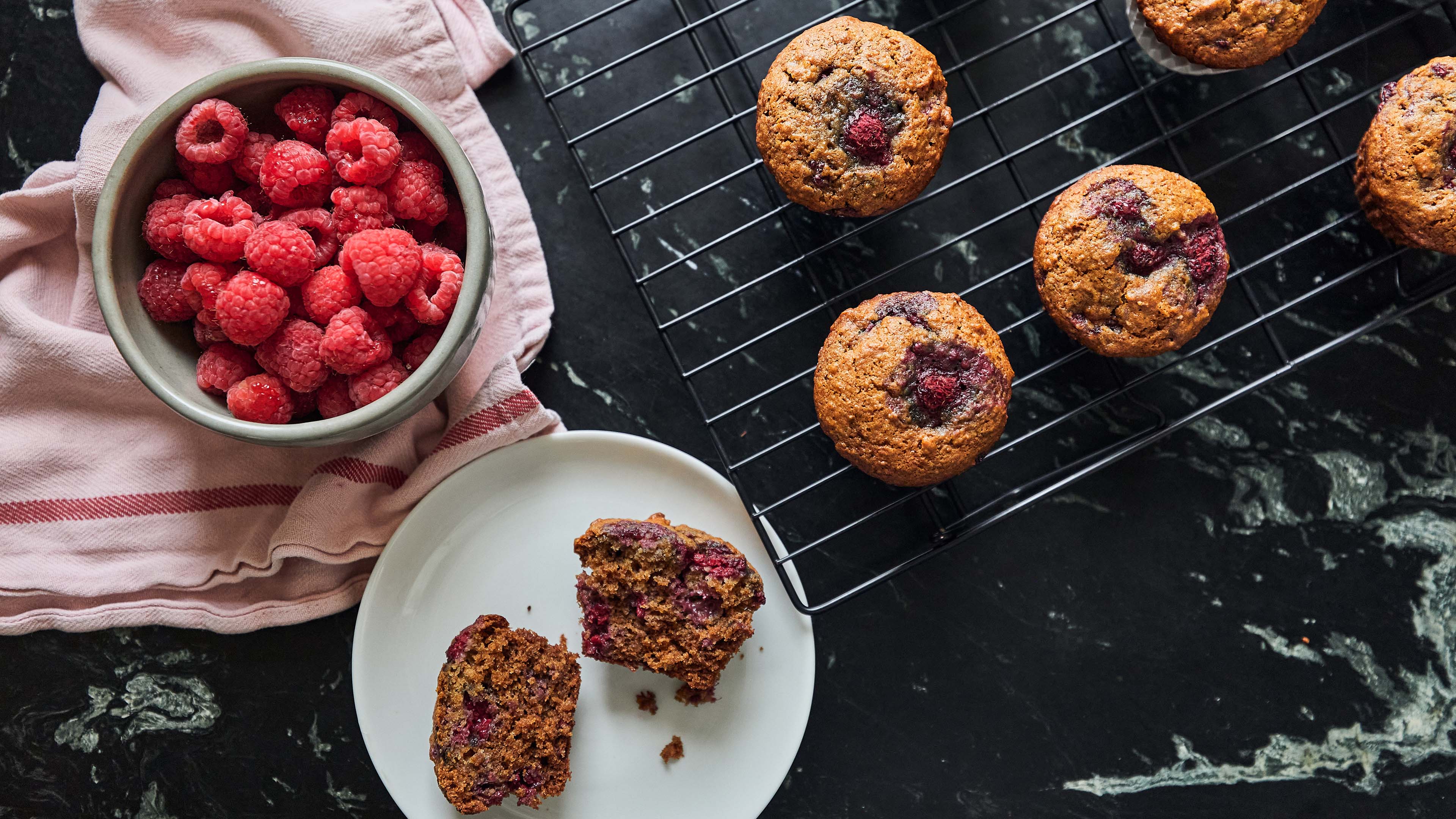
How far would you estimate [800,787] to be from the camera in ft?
7.45

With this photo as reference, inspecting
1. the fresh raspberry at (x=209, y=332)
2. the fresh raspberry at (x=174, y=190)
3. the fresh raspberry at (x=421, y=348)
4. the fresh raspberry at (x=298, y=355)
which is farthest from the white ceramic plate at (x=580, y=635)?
the fresh raspberry at (x=174, y=190)

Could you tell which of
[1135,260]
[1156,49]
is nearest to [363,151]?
[1135,260]

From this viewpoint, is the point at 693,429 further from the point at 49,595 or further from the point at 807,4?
the point at 49,595

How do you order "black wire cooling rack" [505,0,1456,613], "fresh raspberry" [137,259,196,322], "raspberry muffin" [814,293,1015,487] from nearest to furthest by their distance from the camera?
1. "fresh raspberry" [137,259,196,322]
2. "raspberry muffin" [814,293,1015,487]
3. "black wire cooling rack" [505,0,1456,613]

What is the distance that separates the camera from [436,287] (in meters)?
1.75

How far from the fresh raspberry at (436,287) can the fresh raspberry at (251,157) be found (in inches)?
14.0

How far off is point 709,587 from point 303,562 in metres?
1.01

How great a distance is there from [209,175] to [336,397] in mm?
494

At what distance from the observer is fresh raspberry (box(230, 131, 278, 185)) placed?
68.2 inches

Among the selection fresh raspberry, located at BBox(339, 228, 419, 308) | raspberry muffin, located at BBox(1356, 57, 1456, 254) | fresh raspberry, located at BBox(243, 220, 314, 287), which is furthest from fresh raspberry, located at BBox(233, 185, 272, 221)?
raspberry muffin, located at BBox(1356, 57, 1456, 254)

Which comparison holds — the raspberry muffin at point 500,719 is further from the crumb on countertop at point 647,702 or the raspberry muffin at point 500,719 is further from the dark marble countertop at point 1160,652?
the dark marble countertop at point 1160,652

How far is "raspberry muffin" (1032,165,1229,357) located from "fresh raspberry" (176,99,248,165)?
1676 mm

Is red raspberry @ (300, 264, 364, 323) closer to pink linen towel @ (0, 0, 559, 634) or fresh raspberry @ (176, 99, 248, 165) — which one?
fresh raspberry @ (176, 99, 248, 165)

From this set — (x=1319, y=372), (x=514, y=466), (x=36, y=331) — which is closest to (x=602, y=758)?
(x=514, y=466)
